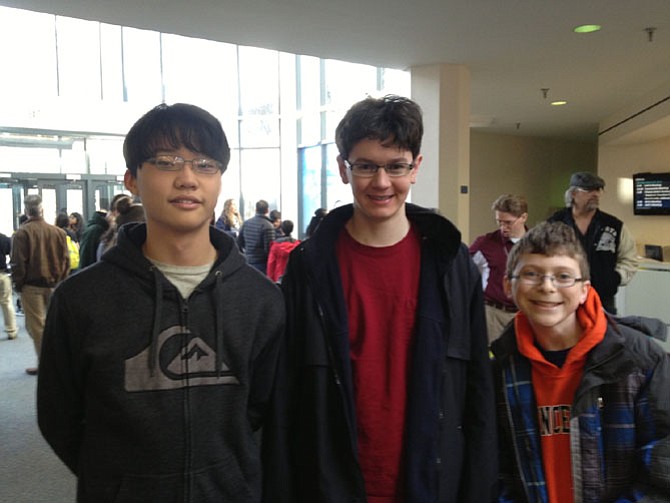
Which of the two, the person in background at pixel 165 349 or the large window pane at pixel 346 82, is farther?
the large window pane at pixel 346 82

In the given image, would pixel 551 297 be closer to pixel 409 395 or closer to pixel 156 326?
pixel 409 395

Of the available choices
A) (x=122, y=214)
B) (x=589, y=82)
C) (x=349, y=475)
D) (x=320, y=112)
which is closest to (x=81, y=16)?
(x=122, y=214)

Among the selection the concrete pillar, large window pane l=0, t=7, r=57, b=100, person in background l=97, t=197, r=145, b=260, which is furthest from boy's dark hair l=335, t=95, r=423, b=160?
large window pane l=0, t=7, r=57, b=100

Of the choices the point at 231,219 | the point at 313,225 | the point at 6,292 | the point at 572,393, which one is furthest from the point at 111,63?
the point at 572,393

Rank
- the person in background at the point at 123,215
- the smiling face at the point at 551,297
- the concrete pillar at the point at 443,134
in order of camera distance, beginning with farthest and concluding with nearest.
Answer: the concrete pillar at the point at 443,134 → the person in background at the point at 123,215 → the smiling face at the point at 551,297

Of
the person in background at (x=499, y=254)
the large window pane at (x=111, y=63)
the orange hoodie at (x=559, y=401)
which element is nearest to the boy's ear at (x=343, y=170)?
the orange hoodie at (x=559, y=401)

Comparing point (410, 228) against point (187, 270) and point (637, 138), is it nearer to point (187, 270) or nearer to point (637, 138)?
point (187, 270)

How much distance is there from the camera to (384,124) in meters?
1.43

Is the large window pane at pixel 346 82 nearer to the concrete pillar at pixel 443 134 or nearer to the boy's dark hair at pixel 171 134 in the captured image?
the concrete pillar at pixel 443 134

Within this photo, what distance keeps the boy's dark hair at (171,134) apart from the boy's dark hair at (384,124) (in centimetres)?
33

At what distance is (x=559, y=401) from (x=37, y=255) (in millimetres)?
5191

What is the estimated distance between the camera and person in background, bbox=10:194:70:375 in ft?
17.5

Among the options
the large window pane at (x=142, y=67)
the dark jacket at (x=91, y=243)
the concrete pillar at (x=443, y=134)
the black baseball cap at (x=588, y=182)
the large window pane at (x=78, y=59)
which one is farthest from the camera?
the large window pane at (x=142, y=67)

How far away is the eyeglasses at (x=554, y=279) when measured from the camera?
4.84 feet
